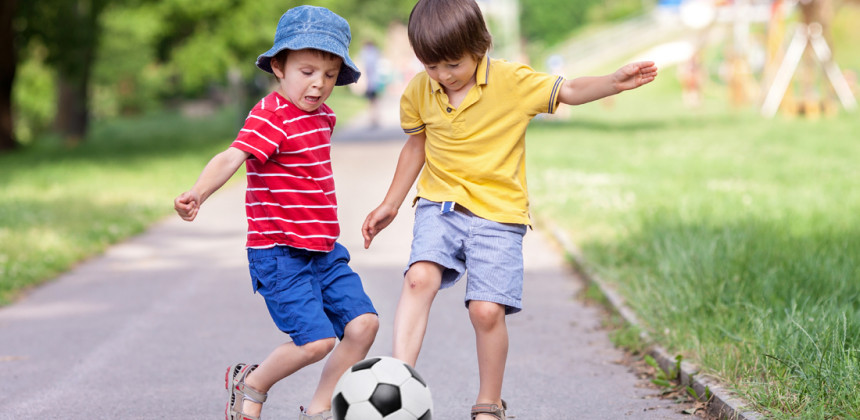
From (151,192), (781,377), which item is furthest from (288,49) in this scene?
(151,192)

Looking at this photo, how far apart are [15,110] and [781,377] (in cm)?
3354

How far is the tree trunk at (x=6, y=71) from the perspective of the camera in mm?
21516

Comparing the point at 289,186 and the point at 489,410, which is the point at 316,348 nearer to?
the point at 289,186

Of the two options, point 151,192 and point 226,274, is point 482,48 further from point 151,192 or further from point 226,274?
point 151,192

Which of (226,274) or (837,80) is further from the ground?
(837,80)

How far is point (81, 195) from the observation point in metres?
13.6

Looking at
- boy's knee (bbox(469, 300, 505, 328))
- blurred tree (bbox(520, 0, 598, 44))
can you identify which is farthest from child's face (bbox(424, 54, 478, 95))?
blurred tree (bbox(520, 0, 598, 44))

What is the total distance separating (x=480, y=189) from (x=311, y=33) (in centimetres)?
89

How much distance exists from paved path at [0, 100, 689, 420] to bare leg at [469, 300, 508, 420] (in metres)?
0.62

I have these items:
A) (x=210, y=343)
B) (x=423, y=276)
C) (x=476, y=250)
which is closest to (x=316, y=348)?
(x=423, y=276)

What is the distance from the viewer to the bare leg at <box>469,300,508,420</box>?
399 cm

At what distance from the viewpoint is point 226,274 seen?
8500 millimetres

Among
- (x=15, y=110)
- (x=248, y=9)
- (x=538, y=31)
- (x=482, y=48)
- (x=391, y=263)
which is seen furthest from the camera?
(x=538, y=31)

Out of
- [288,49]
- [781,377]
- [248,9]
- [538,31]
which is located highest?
[538,31]
